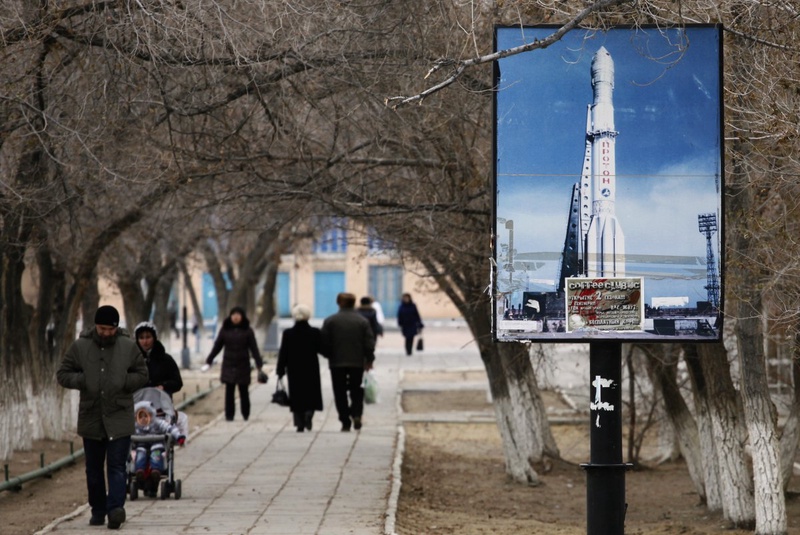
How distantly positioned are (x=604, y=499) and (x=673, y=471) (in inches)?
358

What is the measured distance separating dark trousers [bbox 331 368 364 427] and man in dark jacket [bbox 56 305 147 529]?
22.5 ft

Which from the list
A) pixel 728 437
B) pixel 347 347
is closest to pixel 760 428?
pixel 728 437

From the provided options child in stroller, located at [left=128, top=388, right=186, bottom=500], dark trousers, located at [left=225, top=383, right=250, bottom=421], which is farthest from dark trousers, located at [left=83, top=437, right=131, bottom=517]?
dark trousers, located at [left=225, top=383, right=250, bottom=421]

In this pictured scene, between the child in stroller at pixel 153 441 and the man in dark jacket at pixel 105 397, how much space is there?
1.15m

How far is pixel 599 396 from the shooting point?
8.28 metres

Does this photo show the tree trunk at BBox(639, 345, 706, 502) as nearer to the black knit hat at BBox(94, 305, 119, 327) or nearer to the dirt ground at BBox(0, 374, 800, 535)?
the dirt ground at BBox(0, 374, 800, 535)

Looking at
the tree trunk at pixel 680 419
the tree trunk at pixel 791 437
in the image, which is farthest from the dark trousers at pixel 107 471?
the tree trunk at pixel 791 437

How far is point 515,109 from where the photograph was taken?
8.39 meters

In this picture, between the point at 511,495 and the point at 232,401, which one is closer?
the point at 511,495

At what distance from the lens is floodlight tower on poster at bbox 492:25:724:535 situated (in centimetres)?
809

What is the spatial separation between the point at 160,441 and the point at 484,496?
14.4ft

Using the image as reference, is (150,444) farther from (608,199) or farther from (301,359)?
(301,359)

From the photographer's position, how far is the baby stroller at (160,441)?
1159 centimetres

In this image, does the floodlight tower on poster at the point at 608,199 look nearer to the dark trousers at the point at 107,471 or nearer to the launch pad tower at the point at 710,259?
the launch pad tower at the point at 710,259
